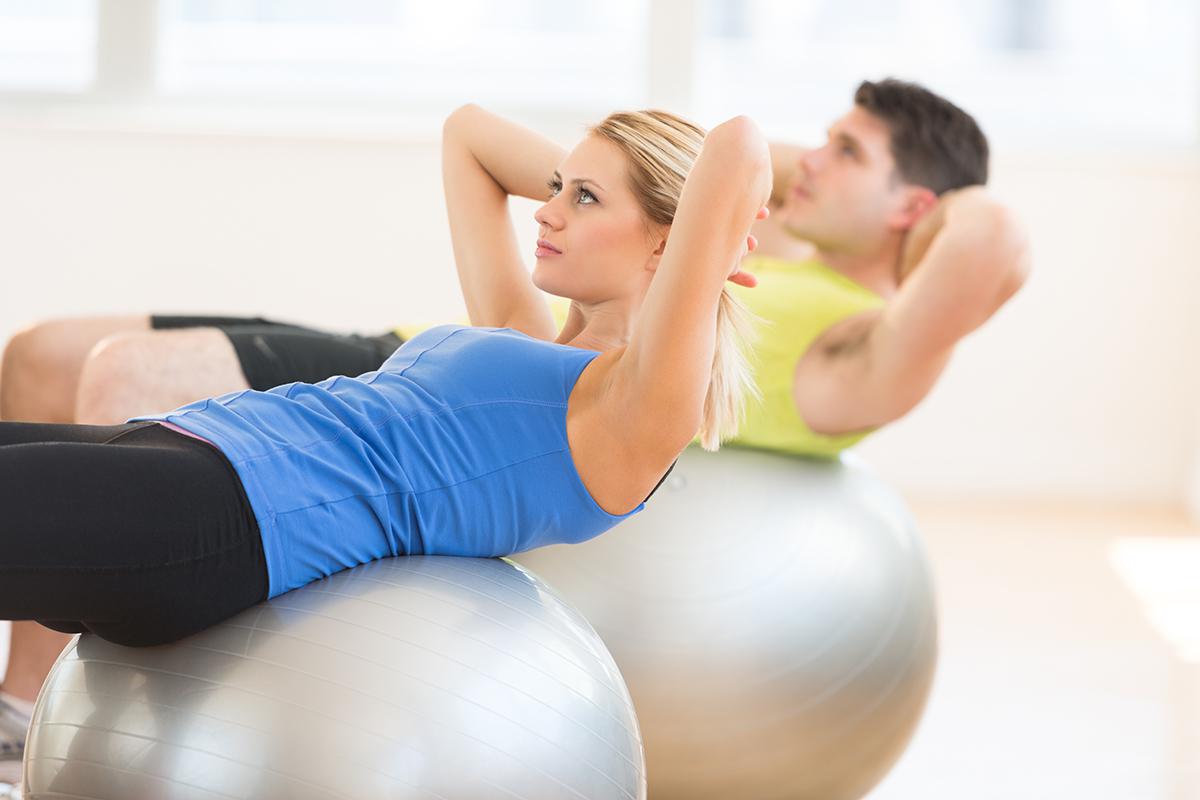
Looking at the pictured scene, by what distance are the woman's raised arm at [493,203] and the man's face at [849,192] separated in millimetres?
695

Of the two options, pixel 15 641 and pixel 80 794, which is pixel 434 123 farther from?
pixel 80 794

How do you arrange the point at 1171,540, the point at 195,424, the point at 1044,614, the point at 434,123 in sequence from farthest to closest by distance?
the point at 434,123, the point at 1171,540, the point at 1044,614, the point at 195,424

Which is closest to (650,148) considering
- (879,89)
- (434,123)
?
(879,89)

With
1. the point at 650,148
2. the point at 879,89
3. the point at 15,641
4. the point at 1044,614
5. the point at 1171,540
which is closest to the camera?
the point at 650,148

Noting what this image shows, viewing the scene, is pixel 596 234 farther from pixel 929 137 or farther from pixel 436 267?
pixel 436 267

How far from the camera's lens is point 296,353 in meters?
2.14

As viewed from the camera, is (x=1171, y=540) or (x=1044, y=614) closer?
(x=1044, y=614)

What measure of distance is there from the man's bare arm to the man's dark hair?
0.67 ft

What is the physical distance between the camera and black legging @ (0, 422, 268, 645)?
3.62ft

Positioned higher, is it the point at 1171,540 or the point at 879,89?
the point at 879,89

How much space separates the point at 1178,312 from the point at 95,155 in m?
3.41

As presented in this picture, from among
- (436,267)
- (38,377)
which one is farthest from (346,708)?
(436,267)

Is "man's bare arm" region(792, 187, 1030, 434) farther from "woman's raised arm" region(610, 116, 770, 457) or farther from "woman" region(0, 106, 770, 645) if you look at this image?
"woman's raised arm" region(610, 116, 770, 457)

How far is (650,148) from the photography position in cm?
142
